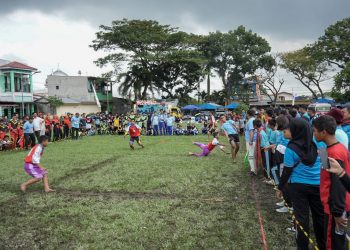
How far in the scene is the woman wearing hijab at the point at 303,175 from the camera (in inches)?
157

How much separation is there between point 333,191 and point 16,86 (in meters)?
37.9

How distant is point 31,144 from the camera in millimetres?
17766

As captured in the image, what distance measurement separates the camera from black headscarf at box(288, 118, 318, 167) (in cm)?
399

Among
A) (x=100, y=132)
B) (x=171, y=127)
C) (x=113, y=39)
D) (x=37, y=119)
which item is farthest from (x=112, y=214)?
(x=113, y=39)

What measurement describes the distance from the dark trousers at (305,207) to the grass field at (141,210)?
716mm

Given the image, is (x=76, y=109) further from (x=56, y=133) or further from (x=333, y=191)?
(x=333, y=191)

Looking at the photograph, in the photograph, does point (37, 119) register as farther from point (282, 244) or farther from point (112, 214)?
point (282, 244)

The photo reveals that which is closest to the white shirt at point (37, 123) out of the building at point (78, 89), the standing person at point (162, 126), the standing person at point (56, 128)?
the standing person at point (56, 128)

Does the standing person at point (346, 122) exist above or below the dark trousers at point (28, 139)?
above

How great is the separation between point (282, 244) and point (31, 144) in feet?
51.8

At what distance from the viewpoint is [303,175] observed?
13.3 feet

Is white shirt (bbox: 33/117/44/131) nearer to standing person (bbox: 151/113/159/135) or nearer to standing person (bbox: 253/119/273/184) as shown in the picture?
standing person (bbox: 151/113/159/135)

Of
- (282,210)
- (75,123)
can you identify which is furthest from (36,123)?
(282,210)

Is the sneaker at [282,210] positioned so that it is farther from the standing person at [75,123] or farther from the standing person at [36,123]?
the standing person at [75,123]
